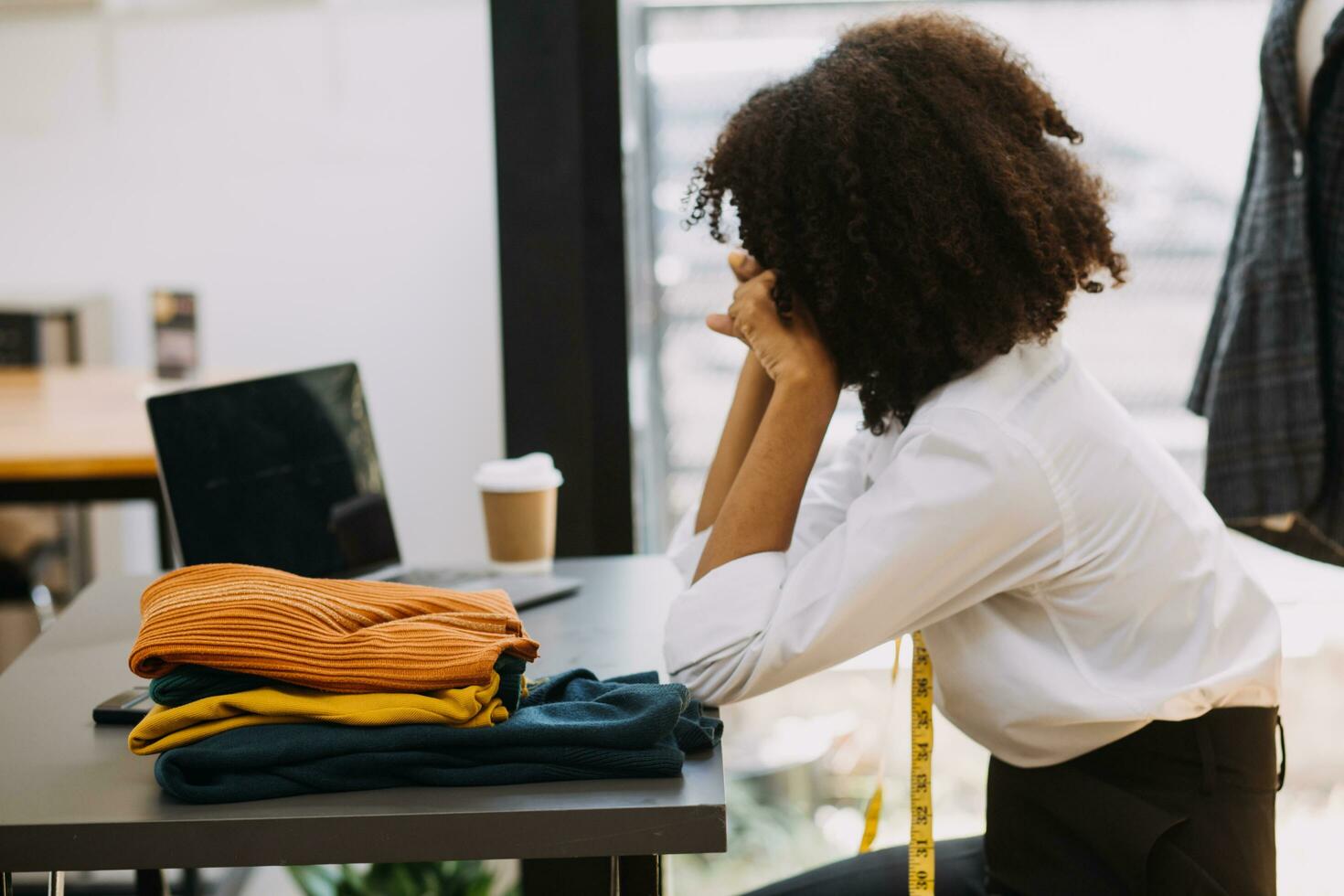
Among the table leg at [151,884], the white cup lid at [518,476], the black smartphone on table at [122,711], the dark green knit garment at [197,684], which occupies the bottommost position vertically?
the table leg at [151,884]

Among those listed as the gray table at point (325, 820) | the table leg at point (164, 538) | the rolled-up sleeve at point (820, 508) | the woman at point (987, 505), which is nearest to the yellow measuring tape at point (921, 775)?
the woman at point (987, 505)

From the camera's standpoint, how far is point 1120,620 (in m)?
1.08

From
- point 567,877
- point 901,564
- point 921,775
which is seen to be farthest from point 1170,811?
point 567,877

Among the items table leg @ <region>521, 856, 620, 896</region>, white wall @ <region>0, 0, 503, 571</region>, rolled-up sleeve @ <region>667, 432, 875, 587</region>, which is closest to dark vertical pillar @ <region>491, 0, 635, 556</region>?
table leg @ <region>521, 856, 620, 896</region>

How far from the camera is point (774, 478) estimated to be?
3.74ft

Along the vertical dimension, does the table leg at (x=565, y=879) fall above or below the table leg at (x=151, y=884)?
below

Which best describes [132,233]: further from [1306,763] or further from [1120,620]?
[1306,763]

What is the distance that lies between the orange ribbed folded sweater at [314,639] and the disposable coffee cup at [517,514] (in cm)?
54

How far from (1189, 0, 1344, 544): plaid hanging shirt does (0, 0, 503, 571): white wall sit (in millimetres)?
1556

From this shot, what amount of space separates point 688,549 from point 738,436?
14cm

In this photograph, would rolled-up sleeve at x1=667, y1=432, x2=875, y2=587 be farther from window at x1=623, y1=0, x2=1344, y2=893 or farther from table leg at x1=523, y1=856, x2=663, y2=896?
window at x1=623, y1=0, x2=1344, y2=893

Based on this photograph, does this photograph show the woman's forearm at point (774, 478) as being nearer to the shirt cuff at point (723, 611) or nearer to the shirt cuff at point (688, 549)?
the shirt cuff at point (723, 611)

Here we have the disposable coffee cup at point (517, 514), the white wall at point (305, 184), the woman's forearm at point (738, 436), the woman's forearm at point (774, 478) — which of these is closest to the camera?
the woman's forearm at point (774, 478)

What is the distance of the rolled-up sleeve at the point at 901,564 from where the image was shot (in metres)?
1.01
